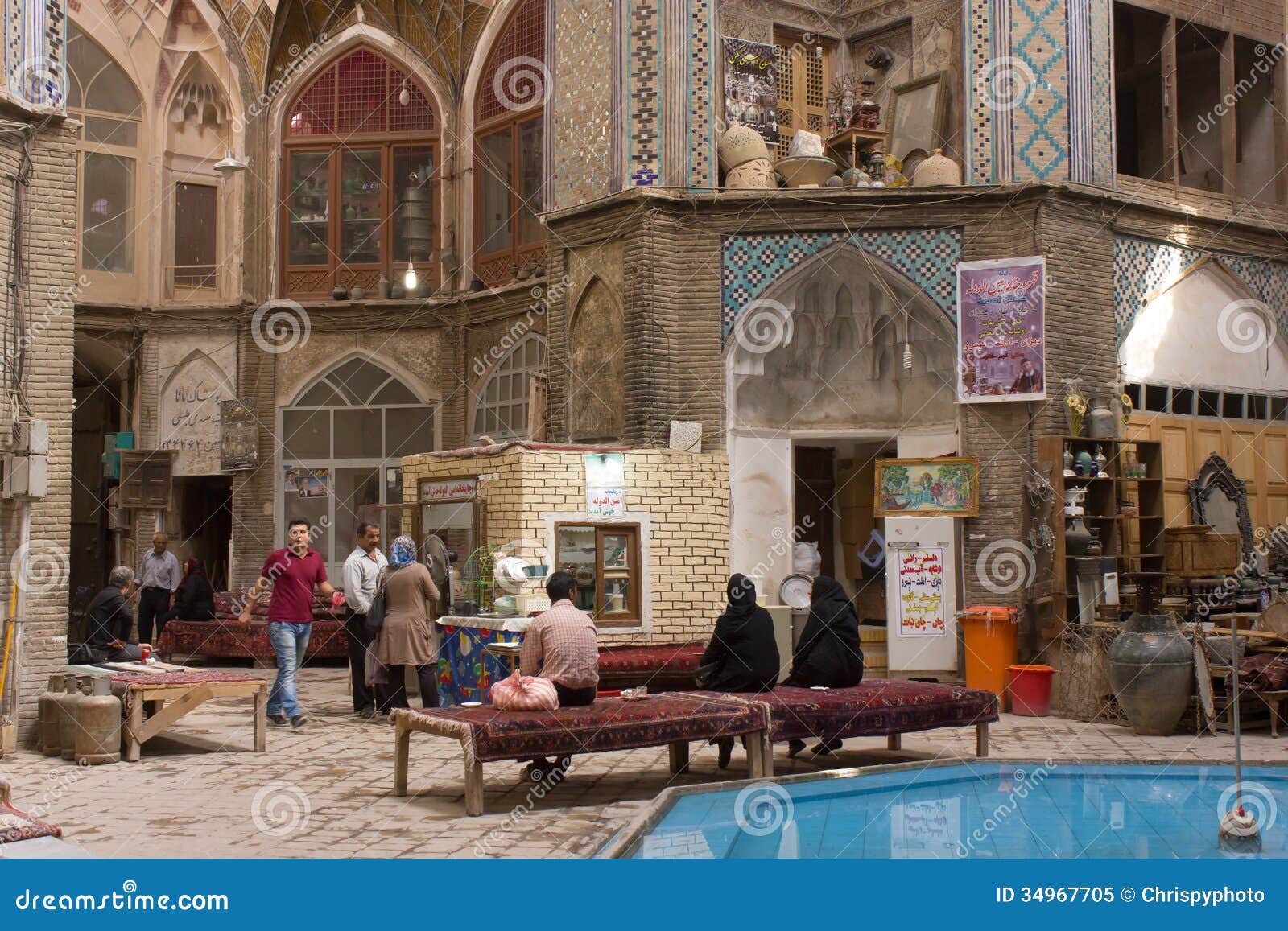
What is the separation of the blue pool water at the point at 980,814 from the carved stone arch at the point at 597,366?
6324mm

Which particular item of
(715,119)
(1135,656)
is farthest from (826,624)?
(715,119)

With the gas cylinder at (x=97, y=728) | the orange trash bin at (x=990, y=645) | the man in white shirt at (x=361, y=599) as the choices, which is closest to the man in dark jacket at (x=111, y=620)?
the gas cylinder at (x=97, y=728)

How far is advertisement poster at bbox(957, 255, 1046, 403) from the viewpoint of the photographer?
1333cm

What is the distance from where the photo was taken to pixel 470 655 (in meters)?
11.4

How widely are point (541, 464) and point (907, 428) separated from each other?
4496mm

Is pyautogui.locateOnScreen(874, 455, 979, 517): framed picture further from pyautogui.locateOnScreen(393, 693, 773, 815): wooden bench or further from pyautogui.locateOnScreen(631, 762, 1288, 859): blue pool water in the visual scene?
pyautogui.locateOnScreen(393, 693, 773, 815): wooden bench

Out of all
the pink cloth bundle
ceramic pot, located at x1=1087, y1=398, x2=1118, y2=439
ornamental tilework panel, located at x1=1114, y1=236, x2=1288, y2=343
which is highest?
ornamental tilework panel, located at x1=1114, y1=236, x2=1288, y2=343

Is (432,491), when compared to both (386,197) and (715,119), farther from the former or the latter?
(386,197)

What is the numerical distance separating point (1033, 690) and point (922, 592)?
187 centimetres

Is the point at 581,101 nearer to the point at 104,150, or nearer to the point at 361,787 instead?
the point at 104,150

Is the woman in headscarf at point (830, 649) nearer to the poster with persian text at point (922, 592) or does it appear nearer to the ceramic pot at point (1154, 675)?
the ceramic pot at point (1154, 675)

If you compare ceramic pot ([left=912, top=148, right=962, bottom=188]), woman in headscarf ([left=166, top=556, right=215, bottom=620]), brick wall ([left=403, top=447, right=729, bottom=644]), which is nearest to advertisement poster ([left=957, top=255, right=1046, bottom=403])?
ceramic pot ([left=912, top=148, right=962, bottom=188])

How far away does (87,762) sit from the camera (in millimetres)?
8938

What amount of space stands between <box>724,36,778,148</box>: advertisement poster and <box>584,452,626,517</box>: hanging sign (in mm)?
4342
